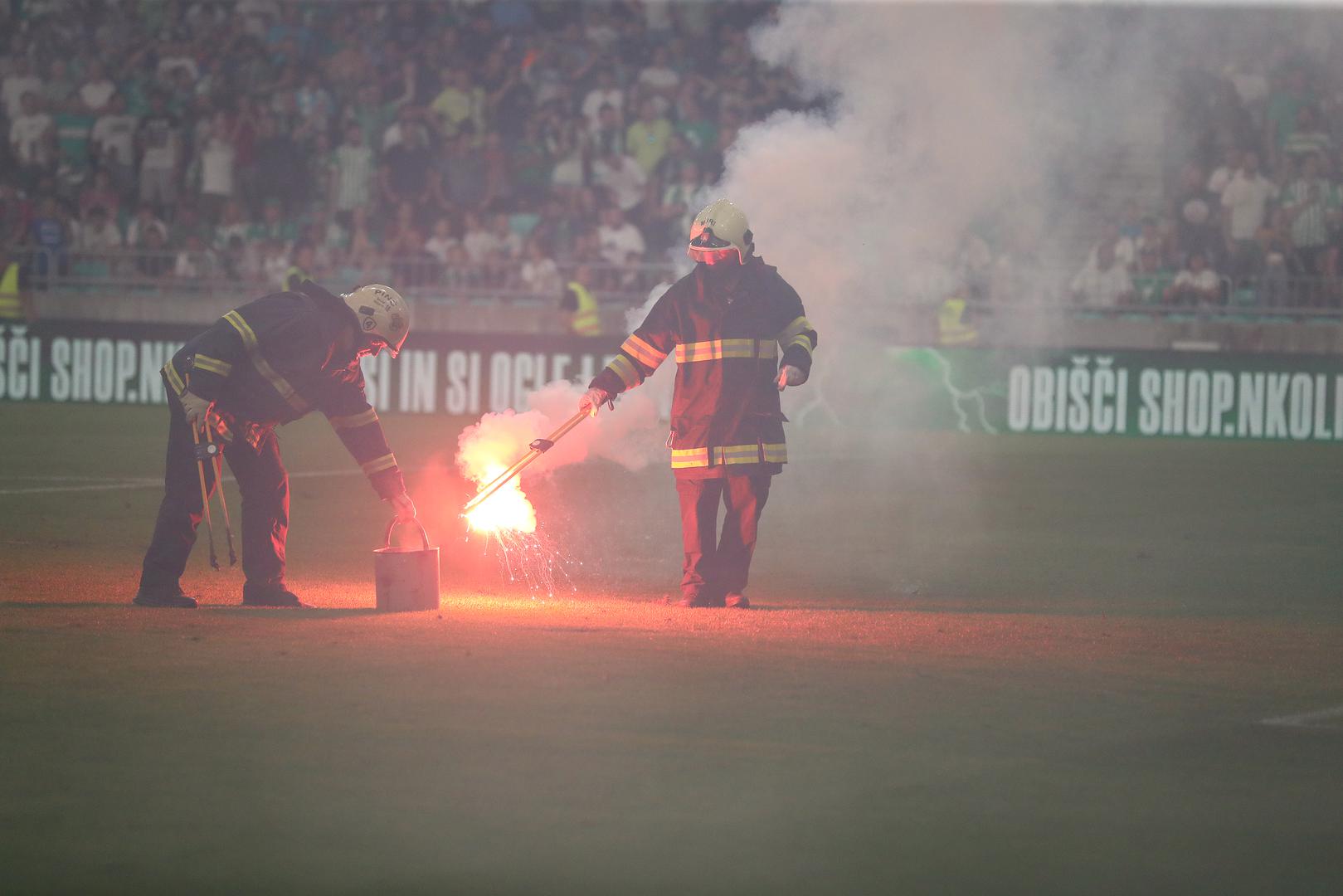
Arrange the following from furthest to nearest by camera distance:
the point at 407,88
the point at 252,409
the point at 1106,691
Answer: the point at 407,88
the point at 252,409
the point at 1106,691

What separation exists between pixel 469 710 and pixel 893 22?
10151 mm

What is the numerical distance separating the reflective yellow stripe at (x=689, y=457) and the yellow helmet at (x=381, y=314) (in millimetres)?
1517

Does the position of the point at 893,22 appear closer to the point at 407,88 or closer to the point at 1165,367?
the point at 1165,367

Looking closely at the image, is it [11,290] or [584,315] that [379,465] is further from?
[11,290]

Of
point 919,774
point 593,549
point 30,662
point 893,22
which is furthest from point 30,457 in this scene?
point 919,774

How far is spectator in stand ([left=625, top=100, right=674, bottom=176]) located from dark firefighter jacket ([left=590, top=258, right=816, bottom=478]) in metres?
15.9

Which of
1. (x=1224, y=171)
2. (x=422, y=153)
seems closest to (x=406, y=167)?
(x=422, y=153)

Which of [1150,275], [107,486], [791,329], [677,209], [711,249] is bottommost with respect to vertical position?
[107,486]

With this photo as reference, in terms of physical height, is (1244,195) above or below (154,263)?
above

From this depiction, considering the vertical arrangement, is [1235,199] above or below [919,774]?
above

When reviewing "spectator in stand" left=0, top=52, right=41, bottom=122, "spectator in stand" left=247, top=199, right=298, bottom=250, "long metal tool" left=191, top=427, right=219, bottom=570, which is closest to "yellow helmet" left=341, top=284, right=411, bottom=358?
"long metal tool" left=191, top=427, right=219, bottom=570

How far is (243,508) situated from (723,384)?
250 centimetres

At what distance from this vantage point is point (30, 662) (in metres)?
7.32

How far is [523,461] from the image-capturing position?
9.40 meters
